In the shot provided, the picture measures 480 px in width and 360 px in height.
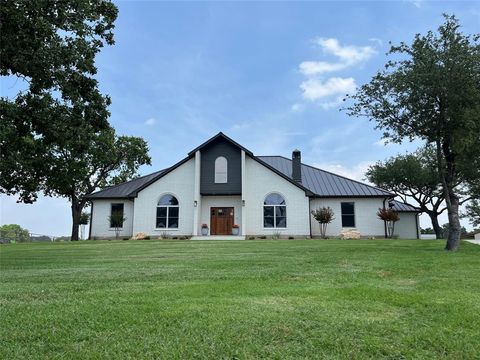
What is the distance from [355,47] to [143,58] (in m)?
9.55

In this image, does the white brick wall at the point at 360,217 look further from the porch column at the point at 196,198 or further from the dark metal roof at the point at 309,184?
the porch column at the point at 196,198

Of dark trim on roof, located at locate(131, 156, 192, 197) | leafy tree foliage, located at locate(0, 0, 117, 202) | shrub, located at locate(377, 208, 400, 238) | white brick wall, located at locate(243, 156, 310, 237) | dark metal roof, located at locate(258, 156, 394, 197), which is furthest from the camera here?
dark metal roof, located at locate(258, 156, 394, 197)

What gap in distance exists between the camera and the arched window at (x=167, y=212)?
2724 cm

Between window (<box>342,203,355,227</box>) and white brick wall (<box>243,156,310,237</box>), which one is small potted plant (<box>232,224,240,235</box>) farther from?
window (<box>342,203,355,227</box>)

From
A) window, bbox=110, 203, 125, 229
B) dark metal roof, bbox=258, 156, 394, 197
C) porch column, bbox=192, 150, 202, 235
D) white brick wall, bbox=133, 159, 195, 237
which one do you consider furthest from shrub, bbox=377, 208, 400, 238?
window, bbox=110, 203, 125, 229

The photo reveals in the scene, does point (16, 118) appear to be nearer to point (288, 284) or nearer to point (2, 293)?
point (2, 293)

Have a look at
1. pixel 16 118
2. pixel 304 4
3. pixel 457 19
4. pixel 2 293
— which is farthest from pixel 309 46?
pixel 2 293

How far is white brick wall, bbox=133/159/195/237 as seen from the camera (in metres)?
27.0

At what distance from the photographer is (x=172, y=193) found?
27453 millimetres

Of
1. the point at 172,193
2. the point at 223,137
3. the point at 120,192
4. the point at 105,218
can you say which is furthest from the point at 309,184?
the point at 105,218

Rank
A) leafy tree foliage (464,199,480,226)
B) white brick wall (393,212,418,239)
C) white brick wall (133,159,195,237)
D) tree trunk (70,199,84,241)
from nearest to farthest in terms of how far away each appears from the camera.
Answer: white brick wall (133,159,195,237) → white brick wall (393,212,418,239) → tree trunk (70,199,84,241) → leafy tree foliage (464,199,480,226)

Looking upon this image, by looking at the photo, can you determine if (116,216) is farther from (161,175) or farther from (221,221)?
(221,221)

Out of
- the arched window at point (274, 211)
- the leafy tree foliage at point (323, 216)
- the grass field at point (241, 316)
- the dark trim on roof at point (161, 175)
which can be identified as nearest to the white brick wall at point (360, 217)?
the leafy tree foliage at point (323, 216)

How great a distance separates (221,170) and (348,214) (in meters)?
9.23
